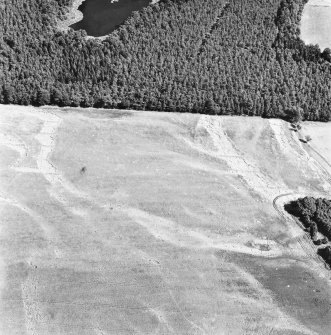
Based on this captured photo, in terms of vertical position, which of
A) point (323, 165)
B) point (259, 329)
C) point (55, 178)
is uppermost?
point (323, 165)

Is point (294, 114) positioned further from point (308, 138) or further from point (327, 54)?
point (327, 54)

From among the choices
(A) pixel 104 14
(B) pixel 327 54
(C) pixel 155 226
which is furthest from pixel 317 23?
(C) pixel 155 226

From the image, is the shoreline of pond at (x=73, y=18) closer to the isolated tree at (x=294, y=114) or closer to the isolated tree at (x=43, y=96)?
the isolated tree at (x=43, y=96)

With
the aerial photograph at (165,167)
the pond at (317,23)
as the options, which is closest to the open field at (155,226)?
the aerial photograph at (165,167)

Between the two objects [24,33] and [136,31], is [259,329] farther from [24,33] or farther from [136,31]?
[24,33]

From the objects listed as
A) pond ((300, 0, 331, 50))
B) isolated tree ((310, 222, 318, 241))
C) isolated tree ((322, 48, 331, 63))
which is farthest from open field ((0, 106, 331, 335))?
pond ((300, 0, 331, 50))

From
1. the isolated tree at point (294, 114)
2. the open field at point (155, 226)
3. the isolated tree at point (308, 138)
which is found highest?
the isolated tree at point (294, 114)

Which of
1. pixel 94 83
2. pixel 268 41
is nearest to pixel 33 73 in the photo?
pixel 94 83
